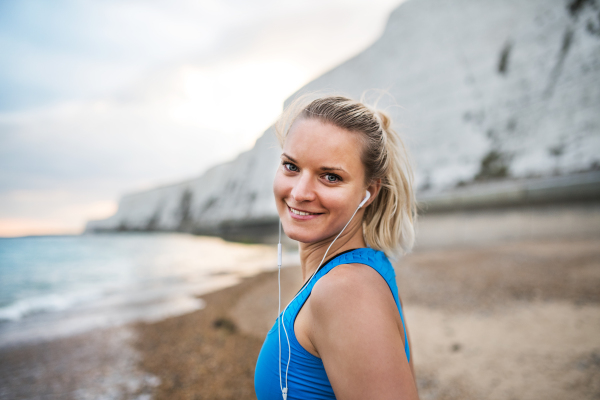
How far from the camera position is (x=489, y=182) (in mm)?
15680

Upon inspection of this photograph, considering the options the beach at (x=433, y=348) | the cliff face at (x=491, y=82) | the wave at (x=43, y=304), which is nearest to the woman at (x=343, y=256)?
the beach at (x=433, y=348)

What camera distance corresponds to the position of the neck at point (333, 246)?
47.3 inches

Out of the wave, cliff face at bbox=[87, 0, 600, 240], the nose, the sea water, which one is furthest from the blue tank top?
the wave

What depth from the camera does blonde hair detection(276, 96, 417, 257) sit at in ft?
3.76

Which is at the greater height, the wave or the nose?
the nose

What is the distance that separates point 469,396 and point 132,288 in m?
11.6

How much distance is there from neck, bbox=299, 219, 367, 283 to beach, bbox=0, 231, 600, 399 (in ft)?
10.6

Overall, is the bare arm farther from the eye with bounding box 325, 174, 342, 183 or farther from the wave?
the wave

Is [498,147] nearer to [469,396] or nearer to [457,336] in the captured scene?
[457,336]

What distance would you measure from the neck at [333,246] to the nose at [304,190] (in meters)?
0.22

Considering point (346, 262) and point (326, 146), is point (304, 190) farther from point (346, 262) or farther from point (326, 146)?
point (346, 262)

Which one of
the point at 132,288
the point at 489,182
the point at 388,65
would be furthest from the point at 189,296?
the point at 388,65

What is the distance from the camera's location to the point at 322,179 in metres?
1.12

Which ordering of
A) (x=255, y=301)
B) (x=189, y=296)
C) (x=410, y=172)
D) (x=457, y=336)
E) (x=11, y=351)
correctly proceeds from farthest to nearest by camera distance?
(x=189, y=296) < (x=255, y=301) < (x=11, y=351) < (x=457, y=336) < (x=410, y=172)
